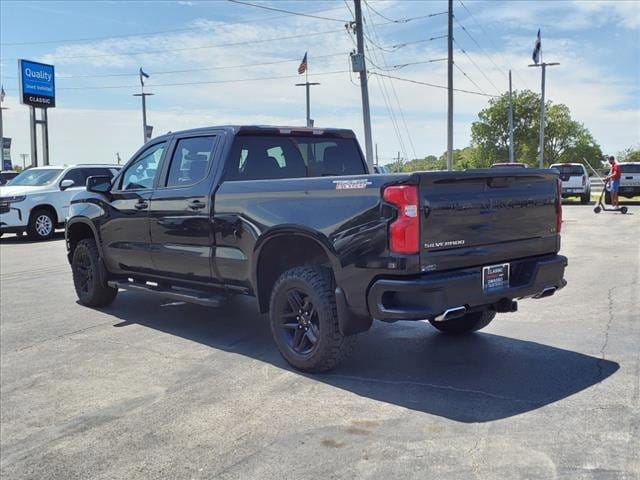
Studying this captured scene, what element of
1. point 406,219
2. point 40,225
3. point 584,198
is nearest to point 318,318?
point 406,219

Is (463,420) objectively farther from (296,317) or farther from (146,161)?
(146,161)

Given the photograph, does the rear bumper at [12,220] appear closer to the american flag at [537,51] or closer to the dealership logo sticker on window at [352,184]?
the dealership logo sticker on window at [352,184]

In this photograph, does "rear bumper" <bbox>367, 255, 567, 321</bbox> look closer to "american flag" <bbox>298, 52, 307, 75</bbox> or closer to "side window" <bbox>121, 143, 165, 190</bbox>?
"side window" <bbox>121, 143, 165, 190</bbox>

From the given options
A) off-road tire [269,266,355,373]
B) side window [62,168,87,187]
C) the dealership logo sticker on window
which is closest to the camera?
the dealership logo sticker on window

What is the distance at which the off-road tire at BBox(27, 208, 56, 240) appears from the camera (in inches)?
616

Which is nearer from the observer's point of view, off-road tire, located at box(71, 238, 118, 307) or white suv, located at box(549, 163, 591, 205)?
off-road tire, located at box(71, 238, 118, 307)

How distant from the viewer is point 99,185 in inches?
280

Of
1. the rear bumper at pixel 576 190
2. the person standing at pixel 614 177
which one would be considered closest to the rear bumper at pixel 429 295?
the person standing at pixel 614 177

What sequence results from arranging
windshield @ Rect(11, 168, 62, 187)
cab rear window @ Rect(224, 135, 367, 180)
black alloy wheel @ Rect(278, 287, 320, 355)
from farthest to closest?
windshield @ Rect(11, 168, 62, 187)
cab rear window @ Rect(224, 135, 367, 180)
black alloy wheel @ Rect(278, 287, 320, 355)

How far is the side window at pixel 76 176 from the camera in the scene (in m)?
16.4

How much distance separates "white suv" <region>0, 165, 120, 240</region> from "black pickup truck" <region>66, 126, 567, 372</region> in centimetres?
977

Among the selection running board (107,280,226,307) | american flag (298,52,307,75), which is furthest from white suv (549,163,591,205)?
running board (107,280,226,307)

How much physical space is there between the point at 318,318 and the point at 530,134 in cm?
7223

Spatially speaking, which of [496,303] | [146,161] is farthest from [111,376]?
[496,303]
